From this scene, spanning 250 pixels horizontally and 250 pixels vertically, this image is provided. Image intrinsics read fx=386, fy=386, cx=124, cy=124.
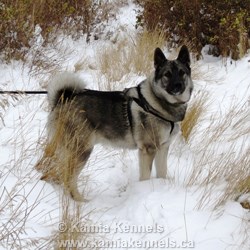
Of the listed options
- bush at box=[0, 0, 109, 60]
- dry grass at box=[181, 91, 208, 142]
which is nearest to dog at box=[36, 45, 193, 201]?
dry grass at box=[181, 91, 208, 142]

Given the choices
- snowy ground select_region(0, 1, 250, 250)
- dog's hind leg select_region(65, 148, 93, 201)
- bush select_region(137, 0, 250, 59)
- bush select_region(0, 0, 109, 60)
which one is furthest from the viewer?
bush select_region(137, 0, 250, 59)

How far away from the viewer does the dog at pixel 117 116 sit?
249 centimetres

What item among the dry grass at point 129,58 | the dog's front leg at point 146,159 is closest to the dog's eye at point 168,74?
the dog's front leg at point 146,159

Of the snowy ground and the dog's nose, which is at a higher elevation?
the dog's nose

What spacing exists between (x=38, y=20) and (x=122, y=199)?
11.1 ft

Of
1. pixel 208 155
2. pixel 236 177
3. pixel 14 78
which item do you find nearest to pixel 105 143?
pixel 208 155

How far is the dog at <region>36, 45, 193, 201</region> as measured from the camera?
249cm

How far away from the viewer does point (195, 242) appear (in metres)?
1.87

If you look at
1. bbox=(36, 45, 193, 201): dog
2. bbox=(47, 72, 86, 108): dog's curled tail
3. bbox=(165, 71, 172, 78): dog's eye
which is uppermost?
bbox=(165, 71, 172, 78): dog's eye

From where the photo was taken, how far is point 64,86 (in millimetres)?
2543

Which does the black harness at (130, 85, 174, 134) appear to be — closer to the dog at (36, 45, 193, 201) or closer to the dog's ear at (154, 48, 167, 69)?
the dog at (36, 45, 193, 201)

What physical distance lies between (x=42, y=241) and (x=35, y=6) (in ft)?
13.2

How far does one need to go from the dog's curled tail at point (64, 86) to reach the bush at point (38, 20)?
6.51ft

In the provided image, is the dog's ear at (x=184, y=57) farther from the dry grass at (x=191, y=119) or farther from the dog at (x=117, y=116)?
the dry grass at (x=191, y=119)
